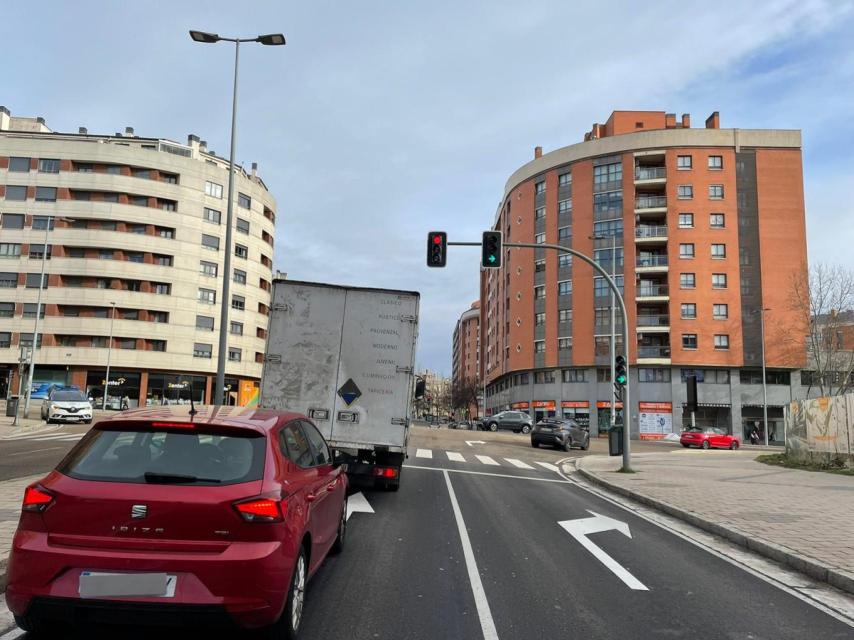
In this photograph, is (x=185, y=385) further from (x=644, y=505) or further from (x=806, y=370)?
(x=806, y=370)

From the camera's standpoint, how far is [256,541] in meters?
3.47

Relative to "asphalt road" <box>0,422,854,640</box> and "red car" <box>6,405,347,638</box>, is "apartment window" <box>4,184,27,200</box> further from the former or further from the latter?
"red car" <box>6,405,347,638</box>

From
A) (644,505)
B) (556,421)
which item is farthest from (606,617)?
(556,421)

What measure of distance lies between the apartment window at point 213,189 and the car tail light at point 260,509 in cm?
6226

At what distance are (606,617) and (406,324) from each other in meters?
6.15

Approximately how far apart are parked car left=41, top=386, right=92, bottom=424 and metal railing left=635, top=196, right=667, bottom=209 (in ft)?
165

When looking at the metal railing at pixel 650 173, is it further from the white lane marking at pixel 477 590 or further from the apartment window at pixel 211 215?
the white lane marking at pixel 477 590

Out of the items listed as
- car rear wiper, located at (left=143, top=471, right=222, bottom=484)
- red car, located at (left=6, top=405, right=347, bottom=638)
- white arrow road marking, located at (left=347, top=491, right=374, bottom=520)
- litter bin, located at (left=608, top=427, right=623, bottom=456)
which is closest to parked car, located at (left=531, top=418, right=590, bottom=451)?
litter bin, located at (left=608, top=427, right=623, bottom=456)

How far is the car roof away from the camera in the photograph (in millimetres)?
3992

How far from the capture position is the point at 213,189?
61.3m

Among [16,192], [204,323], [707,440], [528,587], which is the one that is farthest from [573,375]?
[528,587]

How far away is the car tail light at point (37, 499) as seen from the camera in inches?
137

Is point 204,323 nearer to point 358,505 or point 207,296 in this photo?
point 207,296

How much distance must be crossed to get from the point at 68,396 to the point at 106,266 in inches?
1151
